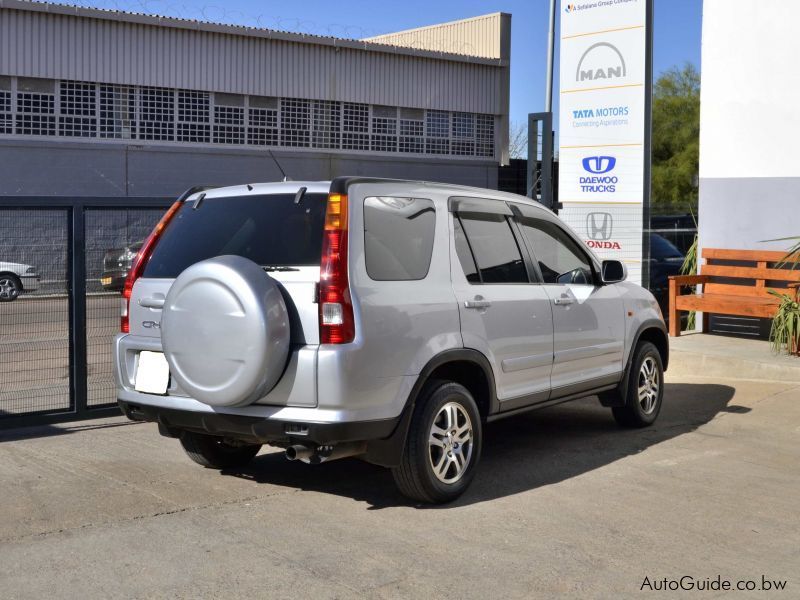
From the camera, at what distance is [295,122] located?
32875 mm

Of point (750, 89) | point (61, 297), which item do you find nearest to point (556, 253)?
point (61, 297)

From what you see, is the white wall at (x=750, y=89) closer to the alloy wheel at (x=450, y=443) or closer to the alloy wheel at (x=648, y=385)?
the alloy wheel at (x=648, y=385)

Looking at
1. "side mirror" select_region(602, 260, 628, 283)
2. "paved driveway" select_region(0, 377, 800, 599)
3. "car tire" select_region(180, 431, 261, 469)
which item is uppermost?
"side mirror" select_region(602, 260, 628, 283)

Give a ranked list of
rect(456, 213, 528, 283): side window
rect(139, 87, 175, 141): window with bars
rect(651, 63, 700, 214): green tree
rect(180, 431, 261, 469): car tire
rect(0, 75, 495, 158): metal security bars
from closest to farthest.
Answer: rect(456, 213, 528, 283): side window < rect(180, 431, 261, 469): car tire < rect(0, 75, 495, 158): metal security bars < rect(139, 87, 175, 141): window with bars < rect(651, 63, 700, 214): green tree

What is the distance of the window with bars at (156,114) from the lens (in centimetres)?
2962

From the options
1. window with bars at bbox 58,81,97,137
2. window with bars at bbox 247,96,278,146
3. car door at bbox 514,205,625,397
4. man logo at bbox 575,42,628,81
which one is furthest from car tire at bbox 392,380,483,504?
window with bars at bbox 247,96,278,146

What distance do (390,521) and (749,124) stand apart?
8.59 m

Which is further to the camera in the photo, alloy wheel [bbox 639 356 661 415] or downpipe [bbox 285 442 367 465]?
alloy wheel [bbox 639 356 661 415]

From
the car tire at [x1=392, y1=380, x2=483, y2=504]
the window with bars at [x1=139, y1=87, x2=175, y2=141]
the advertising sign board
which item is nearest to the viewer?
the car tire at [x1=392, y1=380, x2=483, y2=504]

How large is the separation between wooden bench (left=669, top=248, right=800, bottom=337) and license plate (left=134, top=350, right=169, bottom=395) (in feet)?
24.9

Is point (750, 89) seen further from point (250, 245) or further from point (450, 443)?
point (250, 245)

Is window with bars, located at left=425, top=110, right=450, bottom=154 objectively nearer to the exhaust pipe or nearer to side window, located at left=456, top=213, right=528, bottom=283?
side window, located at left=456, top=213, right=528, bottom=283

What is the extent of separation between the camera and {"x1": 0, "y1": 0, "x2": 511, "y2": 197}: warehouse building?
2747 cm

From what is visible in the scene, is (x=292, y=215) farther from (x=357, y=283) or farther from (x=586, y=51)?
(x=586, y=51)
